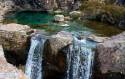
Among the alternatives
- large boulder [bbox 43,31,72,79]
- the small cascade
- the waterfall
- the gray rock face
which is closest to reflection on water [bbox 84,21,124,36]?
the small cascade

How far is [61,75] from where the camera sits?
2292 centimetres

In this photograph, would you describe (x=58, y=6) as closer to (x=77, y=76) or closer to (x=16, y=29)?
(x=16, y=29)

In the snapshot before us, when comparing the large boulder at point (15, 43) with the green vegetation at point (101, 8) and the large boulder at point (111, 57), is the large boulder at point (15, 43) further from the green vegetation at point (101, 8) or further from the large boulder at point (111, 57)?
the green vegetation at point (101, 8)

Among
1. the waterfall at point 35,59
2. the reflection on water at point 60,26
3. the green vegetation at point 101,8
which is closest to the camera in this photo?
the waterfall at point 35,59

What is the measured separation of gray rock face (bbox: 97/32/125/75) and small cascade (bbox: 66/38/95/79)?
3.48 ft

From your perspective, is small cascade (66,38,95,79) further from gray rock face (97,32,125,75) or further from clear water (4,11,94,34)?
clear water (4,11,94,34)

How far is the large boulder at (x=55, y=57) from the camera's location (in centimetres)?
2259

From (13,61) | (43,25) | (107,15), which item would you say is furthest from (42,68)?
(107,15)

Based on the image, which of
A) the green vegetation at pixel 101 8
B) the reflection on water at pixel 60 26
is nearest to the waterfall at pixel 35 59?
the reflection on water at pixel 60 26

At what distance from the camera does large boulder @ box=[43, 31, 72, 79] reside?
74.1 feet

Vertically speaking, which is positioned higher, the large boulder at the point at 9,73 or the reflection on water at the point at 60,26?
the large boulder at the point at 9,73

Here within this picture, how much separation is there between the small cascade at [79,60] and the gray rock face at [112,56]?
1061 millimetres

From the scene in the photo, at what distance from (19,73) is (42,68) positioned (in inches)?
415

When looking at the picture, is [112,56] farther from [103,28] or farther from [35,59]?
[103,28]
